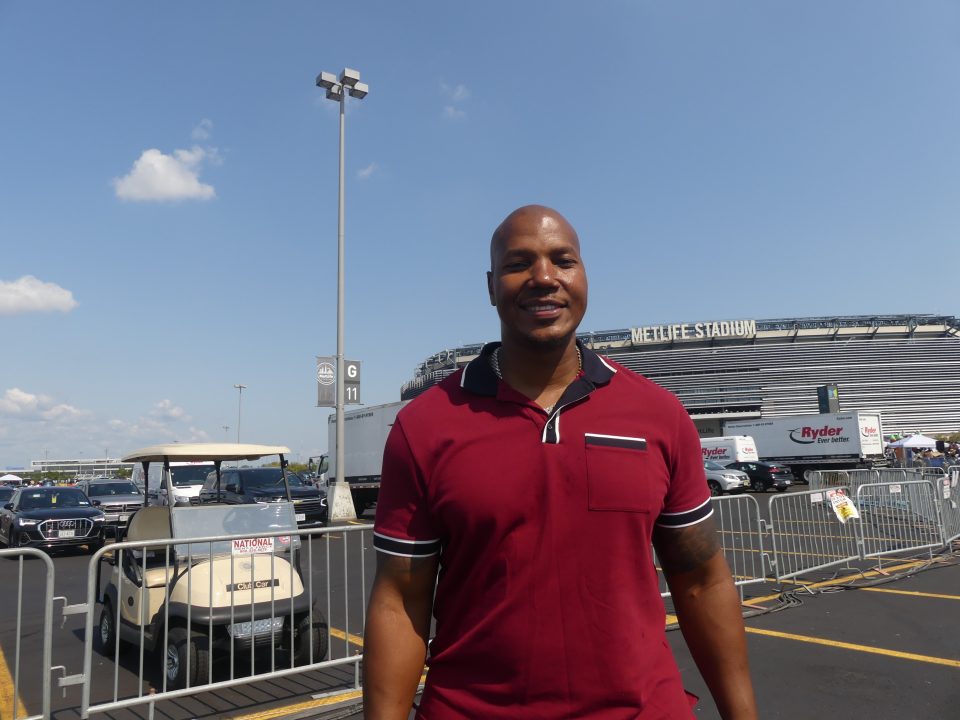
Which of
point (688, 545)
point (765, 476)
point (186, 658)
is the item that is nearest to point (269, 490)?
point (186, 658)

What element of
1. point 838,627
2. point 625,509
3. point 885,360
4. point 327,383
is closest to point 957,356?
point 885,360

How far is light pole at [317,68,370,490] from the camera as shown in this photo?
19828 mm

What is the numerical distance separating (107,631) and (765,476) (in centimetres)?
2774

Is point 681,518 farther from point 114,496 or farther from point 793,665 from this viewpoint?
point 114,496

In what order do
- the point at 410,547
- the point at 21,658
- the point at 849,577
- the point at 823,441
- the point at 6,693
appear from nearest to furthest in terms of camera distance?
the point at 410,547, the point at 6,693, the point at 21,658, the point at 849,577, the point at 823,441

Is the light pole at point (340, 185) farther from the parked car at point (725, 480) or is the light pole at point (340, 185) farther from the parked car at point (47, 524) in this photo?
the parked car at point (725, 480)

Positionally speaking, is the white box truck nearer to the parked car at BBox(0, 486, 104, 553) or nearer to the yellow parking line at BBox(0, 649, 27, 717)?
the parked car at BBox(0, 486, 104, 553)

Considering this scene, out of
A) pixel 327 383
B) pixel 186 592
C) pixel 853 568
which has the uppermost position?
pixel 327 383

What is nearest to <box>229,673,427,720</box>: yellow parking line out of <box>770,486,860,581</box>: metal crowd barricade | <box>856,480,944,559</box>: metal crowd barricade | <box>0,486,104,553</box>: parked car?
<box>770,486,860,581</box>: metal crowd barricade

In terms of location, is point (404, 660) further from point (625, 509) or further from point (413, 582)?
point (625, 509)

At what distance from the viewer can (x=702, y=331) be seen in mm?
95625

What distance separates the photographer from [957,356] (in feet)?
299

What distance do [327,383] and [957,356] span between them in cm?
9843

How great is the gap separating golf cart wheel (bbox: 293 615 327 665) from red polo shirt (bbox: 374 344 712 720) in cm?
424
